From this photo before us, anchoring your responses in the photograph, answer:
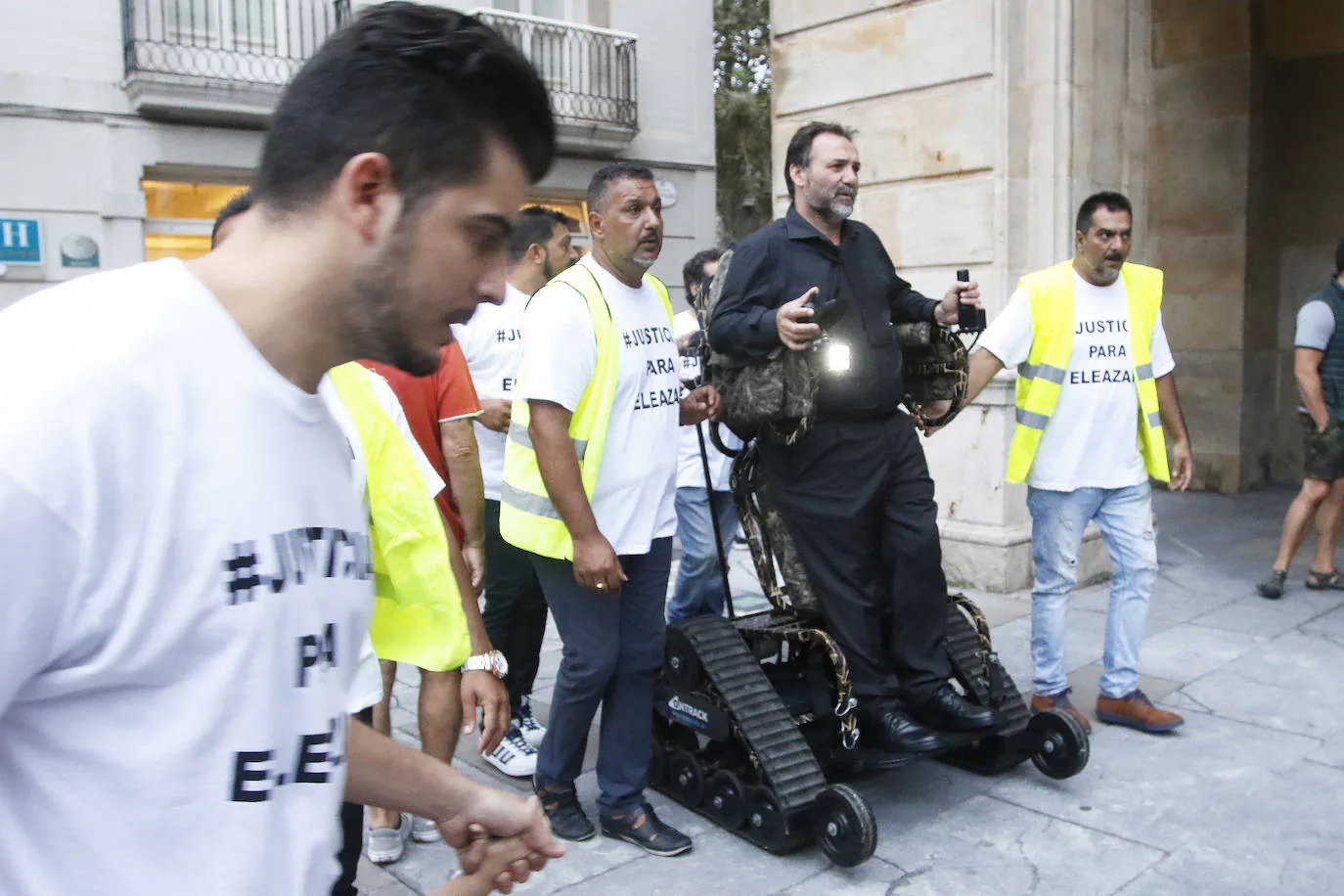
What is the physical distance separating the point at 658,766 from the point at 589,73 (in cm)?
1357

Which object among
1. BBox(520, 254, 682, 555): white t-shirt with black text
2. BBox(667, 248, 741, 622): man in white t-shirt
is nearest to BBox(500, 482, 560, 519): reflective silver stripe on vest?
BBox(520, 254, 682, 555): white t-shirt with black text

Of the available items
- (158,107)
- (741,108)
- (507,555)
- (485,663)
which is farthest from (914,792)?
(741,108)

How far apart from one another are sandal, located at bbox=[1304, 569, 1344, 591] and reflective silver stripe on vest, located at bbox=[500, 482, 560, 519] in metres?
5.03

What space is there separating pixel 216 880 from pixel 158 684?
7.5 inches

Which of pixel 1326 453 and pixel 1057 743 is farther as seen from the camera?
pixel 1326 453

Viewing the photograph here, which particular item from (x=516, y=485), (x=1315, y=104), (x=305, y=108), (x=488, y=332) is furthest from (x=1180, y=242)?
(x=305, y=108)

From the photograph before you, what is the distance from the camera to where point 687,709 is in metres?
3.86

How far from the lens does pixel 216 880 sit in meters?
1.03

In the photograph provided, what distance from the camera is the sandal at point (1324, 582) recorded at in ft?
21.6

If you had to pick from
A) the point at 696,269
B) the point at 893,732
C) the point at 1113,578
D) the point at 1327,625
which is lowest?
the point at 1327,625

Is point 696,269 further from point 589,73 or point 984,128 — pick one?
point 589,73

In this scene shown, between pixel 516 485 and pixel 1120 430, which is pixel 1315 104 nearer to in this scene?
pixel 1120 430

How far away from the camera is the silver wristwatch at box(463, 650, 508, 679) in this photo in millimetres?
A: 2398

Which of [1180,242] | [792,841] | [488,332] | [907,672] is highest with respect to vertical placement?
[1180,242]
